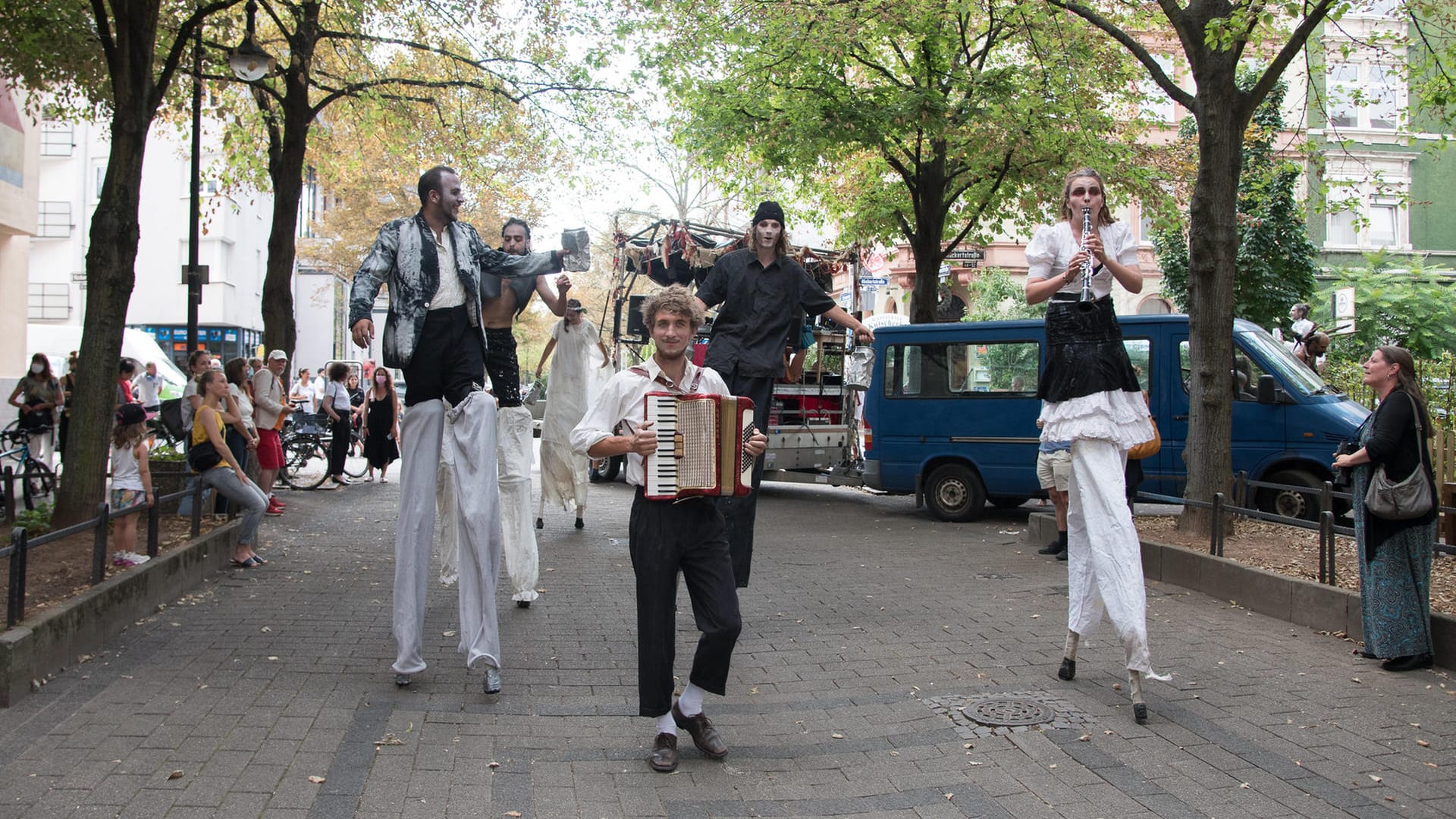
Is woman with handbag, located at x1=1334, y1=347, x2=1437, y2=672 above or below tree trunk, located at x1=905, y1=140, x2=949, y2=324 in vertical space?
below

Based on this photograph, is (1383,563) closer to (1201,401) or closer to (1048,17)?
(1201,401)

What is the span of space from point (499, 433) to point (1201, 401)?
5.64 meters

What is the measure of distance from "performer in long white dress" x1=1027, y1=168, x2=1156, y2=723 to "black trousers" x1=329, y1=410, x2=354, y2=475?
13.3m

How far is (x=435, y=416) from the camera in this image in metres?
5.58

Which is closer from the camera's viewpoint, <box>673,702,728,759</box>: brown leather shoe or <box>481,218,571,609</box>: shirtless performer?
<box>673,702,728,759</box>: brown leather shoe

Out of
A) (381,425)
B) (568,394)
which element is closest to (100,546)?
(568,394)

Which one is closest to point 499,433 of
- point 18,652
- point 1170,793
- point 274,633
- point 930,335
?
point 274,633

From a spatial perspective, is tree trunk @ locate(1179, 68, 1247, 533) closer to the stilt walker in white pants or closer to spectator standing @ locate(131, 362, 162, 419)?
the stilt walker in white pants

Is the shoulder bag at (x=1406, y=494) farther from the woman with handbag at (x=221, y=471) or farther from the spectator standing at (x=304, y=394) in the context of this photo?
the spectator standing at (x=304, y=394)

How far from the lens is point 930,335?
46.7 ft

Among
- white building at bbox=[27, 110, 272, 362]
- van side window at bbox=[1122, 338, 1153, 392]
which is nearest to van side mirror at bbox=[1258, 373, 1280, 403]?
van side window at bbox=[1122, 338, 1153, 392]

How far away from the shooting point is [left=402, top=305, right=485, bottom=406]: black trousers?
218 inches

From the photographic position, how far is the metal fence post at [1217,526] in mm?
8078

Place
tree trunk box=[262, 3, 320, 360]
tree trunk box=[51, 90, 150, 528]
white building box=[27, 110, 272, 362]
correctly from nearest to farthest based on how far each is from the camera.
→ tree trunk box=[51, 90, 150, 528]
tree trunk box=[262, 3, 320, 360]
white building box=[27, 110, 272, 362]
